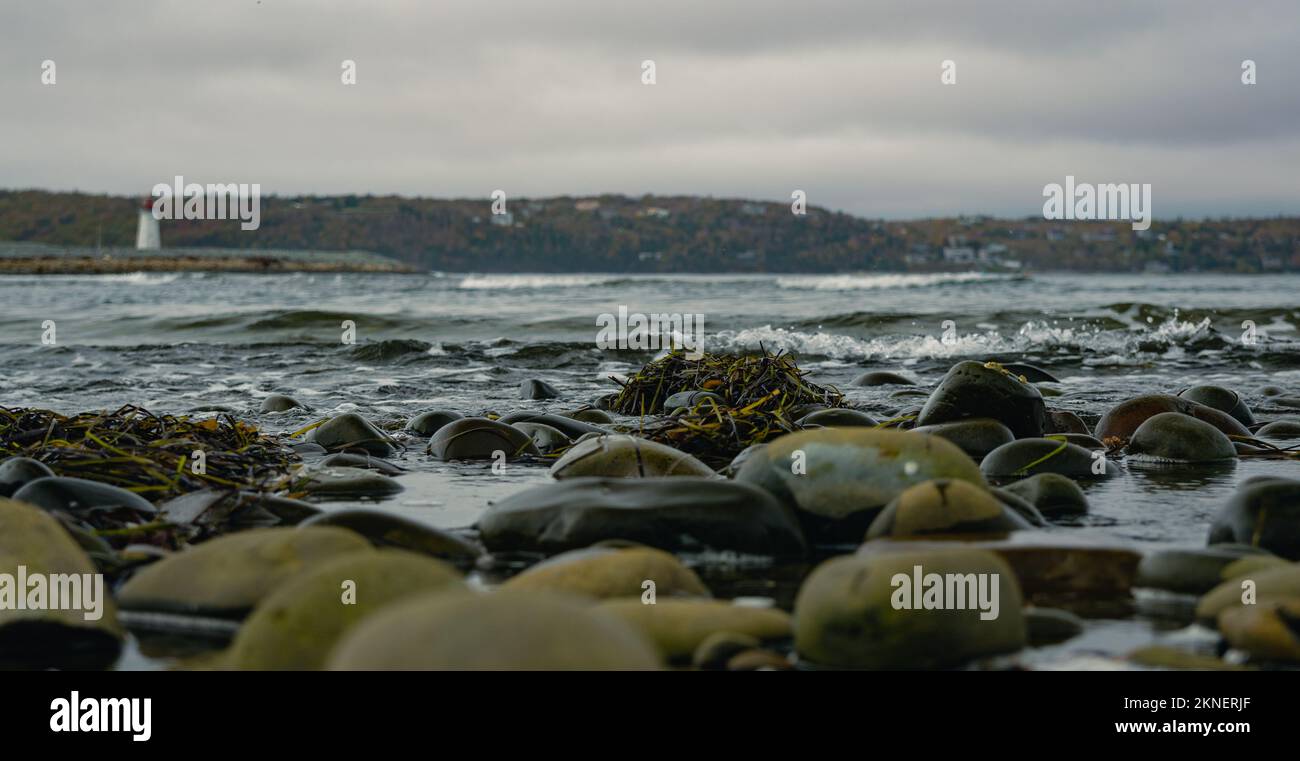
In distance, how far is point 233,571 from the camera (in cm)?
293

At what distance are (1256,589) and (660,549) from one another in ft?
5.73

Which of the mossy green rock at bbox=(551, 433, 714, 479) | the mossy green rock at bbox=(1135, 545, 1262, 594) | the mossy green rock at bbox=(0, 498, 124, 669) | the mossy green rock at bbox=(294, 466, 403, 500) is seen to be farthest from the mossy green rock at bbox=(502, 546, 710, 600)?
the mossy green rock at bbox=(294, 466, 403, 500)

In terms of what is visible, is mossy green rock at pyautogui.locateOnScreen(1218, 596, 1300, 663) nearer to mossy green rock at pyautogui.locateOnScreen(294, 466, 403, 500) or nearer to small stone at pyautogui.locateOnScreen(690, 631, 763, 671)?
small stone at pyautogui.locateOnScreen(690, 631, 763, 671)

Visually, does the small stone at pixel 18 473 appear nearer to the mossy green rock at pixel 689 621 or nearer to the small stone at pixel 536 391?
the mossy green rock at pixel 689 621

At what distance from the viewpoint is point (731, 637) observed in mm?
2629

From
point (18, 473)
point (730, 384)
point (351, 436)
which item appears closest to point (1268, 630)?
point (18, 473)

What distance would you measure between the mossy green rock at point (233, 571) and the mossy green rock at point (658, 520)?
83 cm

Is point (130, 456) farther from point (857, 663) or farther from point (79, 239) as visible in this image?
point (79, 239)

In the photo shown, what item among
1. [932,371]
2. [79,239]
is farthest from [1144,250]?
[79,239]

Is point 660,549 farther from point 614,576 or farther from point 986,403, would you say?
point 986,403

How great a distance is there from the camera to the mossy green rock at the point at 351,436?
6426mm

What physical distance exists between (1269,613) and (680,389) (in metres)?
5.42

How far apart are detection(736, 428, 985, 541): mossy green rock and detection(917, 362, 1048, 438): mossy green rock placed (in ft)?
7.52
